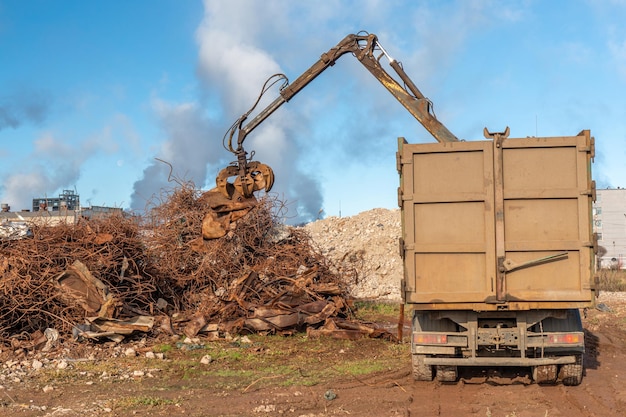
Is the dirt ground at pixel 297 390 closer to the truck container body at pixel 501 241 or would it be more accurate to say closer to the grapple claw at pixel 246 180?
the truck container body at pixel 501 241

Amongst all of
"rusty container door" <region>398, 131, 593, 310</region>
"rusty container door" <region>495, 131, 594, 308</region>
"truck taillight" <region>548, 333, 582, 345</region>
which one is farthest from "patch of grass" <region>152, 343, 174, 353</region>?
"truck taillight" <region>548, 333, 582, 345</region>

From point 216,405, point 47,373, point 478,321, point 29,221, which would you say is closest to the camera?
point 216,405

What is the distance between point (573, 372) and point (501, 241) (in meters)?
2.06

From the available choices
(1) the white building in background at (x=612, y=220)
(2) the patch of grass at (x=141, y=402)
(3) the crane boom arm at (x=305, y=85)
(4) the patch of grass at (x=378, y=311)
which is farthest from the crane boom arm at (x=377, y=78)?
(1) the white building in background at (x=612, y=220)

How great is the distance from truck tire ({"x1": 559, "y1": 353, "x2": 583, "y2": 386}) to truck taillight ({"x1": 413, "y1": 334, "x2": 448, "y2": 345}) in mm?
1647

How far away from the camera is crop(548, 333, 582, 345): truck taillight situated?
8.06 m

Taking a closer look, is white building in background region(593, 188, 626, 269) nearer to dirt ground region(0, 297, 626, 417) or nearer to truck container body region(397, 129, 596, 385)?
dirt ground region(0, 297, 626, 417)

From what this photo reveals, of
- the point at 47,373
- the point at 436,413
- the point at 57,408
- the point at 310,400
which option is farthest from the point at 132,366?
the point at 436,413

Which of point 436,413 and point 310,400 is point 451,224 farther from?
point 310,400

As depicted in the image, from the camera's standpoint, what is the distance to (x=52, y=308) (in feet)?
39.2

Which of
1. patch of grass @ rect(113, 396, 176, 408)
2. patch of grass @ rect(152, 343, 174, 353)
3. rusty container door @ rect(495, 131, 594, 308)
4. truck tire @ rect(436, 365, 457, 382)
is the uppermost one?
rusty container door @ rect(495, 131, 594, 308)

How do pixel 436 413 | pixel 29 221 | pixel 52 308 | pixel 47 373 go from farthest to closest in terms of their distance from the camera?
pixel 29 221 < pixel 52 308 < pixel 47 373 < pixel 436 413

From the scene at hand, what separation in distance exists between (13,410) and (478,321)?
5.70m

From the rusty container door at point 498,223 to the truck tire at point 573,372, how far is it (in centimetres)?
100
